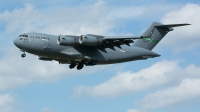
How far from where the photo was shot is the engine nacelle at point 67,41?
34.4 metres

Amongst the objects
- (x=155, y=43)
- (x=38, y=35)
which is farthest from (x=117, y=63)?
(x=38, y=35)

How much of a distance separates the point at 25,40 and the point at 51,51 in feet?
6.89

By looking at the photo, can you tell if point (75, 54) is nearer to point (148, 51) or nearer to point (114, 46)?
point (114, 46)

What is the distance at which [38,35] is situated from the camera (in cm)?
3491

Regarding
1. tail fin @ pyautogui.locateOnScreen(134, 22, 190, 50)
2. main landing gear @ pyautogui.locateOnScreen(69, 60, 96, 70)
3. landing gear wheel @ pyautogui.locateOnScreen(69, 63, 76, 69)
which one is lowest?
main landing gear @ pyautogui.locateOnScreen(69, 60, 96, 70)

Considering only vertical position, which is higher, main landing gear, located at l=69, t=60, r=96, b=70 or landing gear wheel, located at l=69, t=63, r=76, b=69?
landing gear wheel, located at l=69, t=63, r=76, b=69

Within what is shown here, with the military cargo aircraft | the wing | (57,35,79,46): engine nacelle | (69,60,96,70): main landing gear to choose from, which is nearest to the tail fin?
the military cargo aircraft

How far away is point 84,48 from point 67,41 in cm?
219

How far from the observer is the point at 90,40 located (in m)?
34.8

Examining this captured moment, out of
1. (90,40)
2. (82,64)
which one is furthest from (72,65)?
(90,40)

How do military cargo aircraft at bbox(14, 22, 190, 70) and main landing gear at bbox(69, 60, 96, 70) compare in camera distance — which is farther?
main landing gear at bbox(69, 60, 96, 70)

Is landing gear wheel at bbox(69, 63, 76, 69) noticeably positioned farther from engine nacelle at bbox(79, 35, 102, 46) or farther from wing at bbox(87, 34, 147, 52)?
engine nacelle at bbox(79, 35, 102, 46)

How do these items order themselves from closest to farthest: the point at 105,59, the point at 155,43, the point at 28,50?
the point at 28,50
the point at 105,59
the point at 155,43

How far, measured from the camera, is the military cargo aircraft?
34.4 meters
